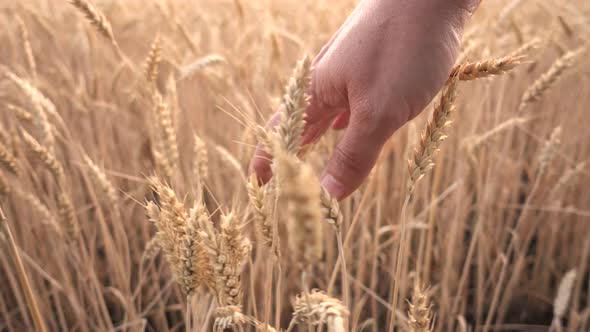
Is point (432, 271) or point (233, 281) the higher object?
point (233, 281)

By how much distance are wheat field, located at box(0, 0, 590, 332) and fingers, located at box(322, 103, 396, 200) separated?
0.07m

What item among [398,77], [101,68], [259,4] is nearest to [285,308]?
[398,77]

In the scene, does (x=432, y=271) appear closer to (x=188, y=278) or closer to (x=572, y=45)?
(x=188, y=278)

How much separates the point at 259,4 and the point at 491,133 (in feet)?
5.78

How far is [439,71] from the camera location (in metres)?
0.72

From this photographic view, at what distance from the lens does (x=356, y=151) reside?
2.51 ft

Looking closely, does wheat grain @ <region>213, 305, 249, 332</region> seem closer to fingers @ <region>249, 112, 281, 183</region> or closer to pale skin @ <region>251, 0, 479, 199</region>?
pale skin @ <region>251, 0, 479, 199</region>

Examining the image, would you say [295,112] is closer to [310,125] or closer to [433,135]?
[433,135]

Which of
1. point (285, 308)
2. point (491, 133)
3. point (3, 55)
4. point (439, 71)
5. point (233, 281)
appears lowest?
point (285, 308)

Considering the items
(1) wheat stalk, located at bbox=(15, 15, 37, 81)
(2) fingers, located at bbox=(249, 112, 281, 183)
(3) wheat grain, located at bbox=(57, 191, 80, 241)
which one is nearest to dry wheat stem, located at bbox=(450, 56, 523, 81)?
(2) fingers, located at bbox=(249, 112, 281, 183)

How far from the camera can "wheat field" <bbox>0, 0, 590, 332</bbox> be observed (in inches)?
24.2

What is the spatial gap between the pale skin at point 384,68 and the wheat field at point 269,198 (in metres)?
0.07

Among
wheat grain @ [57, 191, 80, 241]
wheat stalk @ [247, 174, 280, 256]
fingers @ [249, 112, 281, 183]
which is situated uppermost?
fingers @ [249, 112, 281, 183]

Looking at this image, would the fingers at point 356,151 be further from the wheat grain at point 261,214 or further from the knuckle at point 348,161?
the wheat grain at point 261,214
